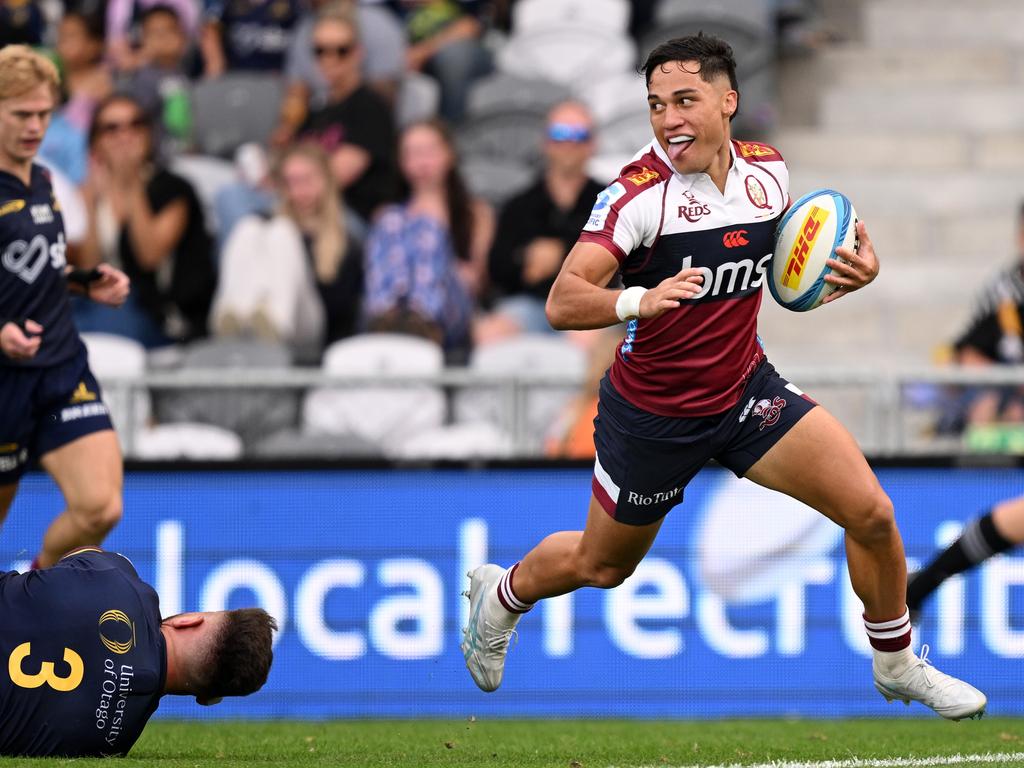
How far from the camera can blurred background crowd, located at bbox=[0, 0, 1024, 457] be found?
10750 millimetres

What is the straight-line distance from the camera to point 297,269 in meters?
12.6

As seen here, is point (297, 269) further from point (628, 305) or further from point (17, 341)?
point (628, 305)

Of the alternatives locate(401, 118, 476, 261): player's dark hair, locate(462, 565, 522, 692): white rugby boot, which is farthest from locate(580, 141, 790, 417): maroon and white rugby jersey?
locate(401, 118, 476, 261): player's dark hair

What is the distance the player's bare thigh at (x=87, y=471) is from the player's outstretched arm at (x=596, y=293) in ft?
9.08

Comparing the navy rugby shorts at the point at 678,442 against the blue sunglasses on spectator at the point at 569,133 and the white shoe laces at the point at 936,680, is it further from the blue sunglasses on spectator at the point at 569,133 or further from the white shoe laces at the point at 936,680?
the blue sunglasses on spectator at the point at 569,133

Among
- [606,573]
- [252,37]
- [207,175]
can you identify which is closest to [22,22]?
[252,37]

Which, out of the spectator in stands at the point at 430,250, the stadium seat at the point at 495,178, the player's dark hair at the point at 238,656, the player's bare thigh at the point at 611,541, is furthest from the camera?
the stadium seat at the point at 495,178

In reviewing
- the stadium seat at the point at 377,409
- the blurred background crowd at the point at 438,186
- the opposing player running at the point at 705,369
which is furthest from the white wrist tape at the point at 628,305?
the stadium seat at the point at 377,409

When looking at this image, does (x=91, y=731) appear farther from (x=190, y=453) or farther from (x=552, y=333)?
(x=552, y=333)

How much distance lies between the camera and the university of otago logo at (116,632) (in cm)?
618

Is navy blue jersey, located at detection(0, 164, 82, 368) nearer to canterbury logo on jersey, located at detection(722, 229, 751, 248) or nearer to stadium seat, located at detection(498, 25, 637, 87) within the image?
canterbury logo on jersey, located at detection(722, 229, 751, 248)

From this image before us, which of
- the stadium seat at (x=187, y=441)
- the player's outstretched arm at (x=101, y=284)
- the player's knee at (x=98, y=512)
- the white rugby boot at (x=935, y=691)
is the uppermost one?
the player's outstretched arm at (x=101, y=284)

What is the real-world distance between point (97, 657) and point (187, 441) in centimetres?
466

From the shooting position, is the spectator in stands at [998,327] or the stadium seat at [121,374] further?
the spectator in stands at [998,327]
